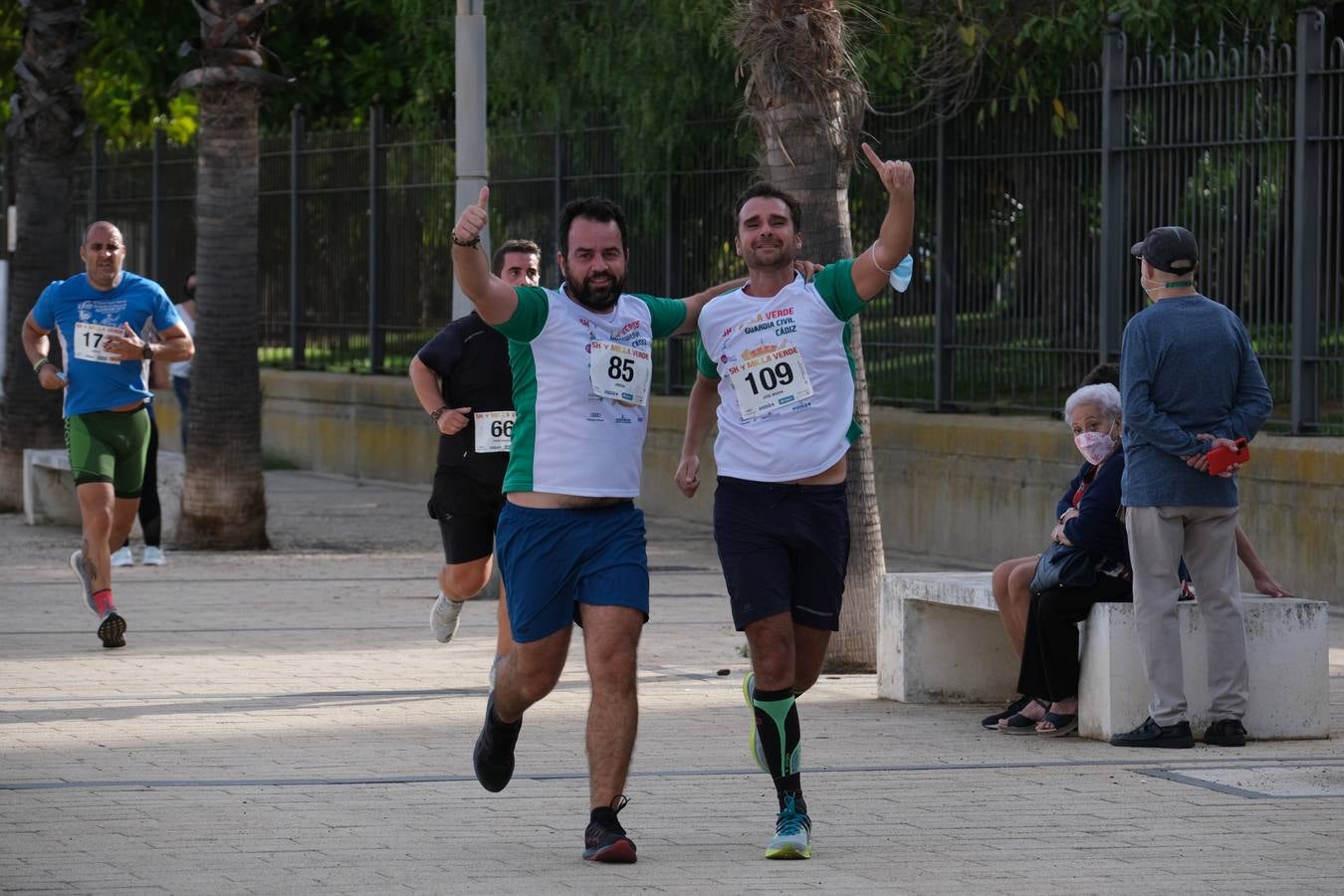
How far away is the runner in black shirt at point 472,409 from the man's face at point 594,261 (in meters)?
2.43

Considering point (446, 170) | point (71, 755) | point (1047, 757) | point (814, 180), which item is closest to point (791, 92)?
point (814, 180)

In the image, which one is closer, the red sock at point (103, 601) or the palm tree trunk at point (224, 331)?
the red sock at point (103, 601)

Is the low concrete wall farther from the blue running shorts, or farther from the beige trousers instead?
the blue running shorts

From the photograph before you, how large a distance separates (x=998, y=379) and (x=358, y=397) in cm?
872

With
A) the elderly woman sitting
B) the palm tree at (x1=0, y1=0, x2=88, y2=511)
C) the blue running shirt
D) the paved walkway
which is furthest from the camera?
the palm tree at (x1=0, y1=0, x2=88, y2=511)

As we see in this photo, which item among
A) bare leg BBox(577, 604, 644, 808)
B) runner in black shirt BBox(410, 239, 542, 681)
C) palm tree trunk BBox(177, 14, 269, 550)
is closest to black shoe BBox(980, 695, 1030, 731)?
runner in black shirt BBox(410, 239, 542, 681)

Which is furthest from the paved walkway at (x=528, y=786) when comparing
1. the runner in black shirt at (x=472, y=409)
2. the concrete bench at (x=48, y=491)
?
the concrete bench at (x=48, y=491)

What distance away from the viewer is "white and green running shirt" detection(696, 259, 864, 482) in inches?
277

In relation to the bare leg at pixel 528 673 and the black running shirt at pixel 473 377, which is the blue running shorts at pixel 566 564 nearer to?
the bare leg at pixel 528 673

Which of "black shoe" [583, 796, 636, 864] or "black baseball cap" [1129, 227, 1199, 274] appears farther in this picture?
"black baseball cap" [1129, 227, 1199, 274]

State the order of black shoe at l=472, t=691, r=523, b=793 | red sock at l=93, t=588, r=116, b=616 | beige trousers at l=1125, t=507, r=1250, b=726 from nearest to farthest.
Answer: black shoe at l=472, t=691, r=523, b=793 → beige trousers at l=1125, t=507, r=1250, b=726 → red sock at l=93, t=588, r=116, b=616

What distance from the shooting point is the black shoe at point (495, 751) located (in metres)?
7.16

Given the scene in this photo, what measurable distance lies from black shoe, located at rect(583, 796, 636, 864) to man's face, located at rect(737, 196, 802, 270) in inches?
64.7

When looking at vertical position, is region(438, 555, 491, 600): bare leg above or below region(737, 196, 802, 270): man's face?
below
